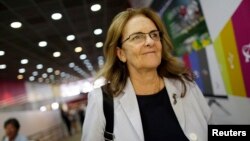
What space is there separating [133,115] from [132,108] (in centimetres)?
4

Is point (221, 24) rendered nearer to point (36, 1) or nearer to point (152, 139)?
point (152, 139)

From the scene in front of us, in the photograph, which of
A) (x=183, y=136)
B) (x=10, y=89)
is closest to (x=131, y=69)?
(x=183, y=136)

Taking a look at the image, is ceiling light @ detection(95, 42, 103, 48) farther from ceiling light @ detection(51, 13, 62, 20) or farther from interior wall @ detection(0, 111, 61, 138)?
A: ceiling light @ detection(51, 13, 62, 20)

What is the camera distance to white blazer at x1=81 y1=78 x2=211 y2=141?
4.88 feet

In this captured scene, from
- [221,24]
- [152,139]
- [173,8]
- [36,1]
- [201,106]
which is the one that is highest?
Answer: [36,1]

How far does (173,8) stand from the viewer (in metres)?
4.26

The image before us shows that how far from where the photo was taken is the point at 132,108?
1.56 m

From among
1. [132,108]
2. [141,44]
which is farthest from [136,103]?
[141,44]

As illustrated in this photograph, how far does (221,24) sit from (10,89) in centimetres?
1352

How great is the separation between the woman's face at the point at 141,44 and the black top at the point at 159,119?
148mm

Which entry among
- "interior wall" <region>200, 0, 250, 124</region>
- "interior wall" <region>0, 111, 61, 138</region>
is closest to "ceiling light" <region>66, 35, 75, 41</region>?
"interior wall" <region>0, 111, 61, 138</region>

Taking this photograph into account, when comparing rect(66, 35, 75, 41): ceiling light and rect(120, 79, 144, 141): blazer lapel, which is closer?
rect(120, 79, 144, 141): blazer lapel

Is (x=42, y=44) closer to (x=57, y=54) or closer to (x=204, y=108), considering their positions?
(x=57, y=54)

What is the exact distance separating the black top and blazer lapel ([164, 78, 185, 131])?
2 cm
